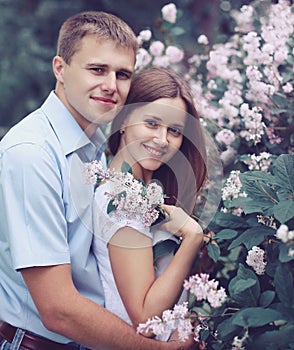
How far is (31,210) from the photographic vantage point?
1.86 metres

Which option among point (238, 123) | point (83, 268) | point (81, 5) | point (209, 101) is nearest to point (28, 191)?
point (83, 268)

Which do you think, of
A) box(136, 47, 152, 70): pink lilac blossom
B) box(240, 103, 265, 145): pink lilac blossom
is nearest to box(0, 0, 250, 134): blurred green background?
box(136, 47, 152, 70): pink lilac blossom

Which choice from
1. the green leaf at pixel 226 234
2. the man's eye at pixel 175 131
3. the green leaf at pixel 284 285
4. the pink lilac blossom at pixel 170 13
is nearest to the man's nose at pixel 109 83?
the man's eye at pixel 175 131

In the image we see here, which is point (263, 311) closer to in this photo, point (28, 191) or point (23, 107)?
point (28, 191)

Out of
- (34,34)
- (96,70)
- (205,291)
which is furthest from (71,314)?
(34,34)

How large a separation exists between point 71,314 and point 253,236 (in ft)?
1.85

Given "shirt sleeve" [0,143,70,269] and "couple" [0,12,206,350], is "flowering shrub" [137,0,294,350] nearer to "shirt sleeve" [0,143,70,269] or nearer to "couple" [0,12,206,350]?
"couple" [0,12,206,350]

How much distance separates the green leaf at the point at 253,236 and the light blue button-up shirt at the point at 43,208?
1.55 ft

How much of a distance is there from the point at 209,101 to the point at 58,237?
1.32 m

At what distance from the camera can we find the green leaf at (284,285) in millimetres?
1601

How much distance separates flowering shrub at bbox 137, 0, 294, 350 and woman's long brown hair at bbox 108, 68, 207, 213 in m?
0.13

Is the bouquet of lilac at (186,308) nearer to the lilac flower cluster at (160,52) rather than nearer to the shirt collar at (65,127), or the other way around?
the shirt collar at (65,127)

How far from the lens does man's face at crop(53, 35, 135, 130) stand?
2139 millimetres

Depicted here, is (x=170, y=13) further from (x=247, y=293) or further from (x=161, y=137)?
(x=247, y=293)
